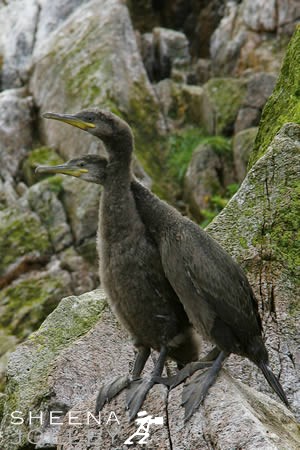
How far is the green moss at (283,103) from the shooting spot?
679 centimetres

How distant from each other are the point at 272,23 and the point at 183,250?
1275 cm

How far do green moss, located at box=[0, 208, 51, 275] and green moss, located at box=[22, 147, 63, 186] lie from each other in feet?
4.53

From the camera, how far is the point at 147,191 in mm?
4762

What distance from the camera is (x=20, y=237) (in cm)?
1229

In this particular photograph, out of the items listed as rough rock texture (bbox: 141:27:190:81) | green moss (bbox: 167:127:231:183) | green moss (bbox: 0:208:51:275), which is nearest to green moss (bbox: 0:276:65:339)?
green moss (bbox: 0:208:51:275)

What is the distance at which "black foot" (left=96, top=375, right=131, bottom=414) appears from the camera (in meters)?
4.36

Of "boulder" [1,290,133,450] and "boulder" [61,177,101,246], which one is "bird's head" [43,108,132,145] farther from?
"boulder" [61,177,101,246]

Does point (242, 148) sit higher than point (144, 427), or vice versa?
point (144, 427)

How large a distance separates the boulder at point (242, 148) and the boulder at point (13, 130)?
4422mm

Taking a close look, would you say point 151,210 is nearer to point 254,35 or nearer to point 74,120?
point 74,120

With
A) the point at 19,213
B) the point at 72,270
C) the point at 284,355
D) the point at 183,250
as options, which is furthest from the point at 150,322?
the point at 19,213

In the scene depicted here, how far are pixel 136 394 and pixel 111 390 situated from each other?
0.24 meters

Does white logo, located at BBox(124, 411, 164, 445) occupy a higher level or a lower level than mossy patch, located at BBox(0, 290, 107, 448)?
higher

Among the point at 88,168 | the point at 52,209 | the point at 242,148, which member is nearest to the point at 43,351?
the point at 88,168
